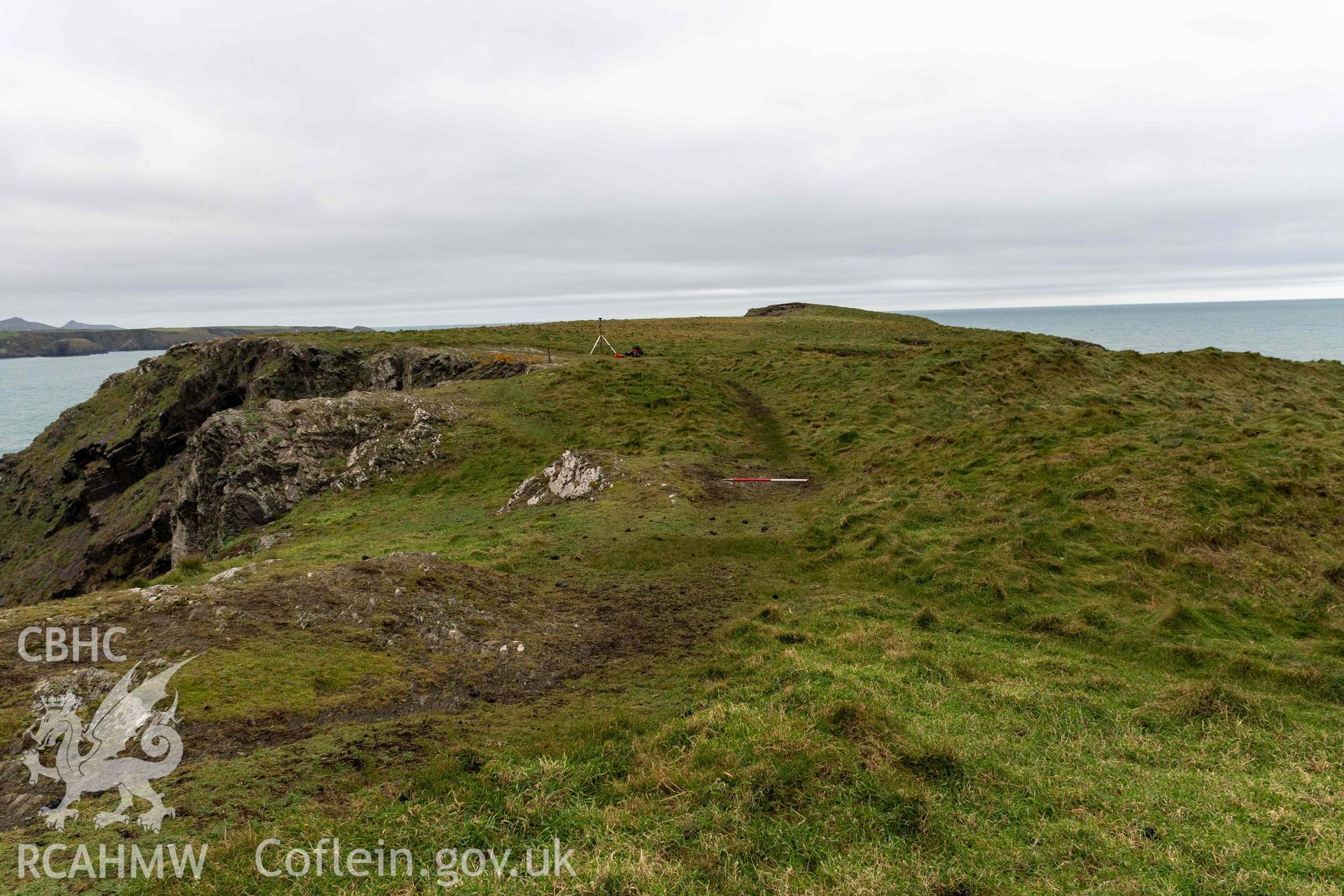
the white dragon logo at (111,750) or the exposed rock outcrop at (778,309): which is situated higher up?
the exposed rock outcrop at (778,309)

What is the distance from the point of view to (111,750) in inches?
334

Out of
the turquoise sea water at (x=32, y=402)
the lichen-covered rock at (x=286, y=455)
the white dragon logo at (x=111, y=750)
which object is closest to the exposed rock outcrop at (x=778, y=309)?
the lichen-covered rock at (x=286, y=455)

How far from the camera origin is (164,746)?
8648 millimetres

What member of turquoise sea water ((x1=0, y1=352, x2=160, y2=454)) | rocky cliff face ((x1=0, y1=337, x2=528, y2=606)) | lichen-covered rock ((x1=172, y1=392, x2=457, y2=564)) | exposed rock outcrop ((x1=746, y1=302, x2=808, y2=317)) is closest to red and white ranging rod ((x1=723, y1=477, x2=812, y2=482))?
lichen-covered rock ((x1=172, y1=392, x2=457, y2=564))

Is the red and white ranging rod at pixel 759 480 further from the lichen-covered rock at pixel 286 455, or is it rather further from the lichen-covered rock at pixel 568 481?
the lichen-covered rock at pixel 286 455

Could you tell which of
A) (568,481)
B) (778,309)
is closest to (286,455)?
(568,481)

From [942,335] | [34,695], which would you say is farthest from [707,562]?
[942,335]

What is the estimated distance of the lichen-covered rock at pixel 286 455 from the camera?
27.7 metres

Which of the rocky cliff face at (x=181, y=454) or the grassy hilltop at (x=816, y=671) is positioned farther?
the rocky cliff face at (x=181, y=454)

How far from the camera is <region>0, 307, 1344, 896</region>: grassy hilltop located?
Result: 23.5 ft

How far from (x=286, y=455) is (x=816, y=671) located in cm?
2742

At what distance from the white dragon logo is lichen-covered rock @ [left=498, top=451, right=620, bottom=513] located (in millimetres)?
14923

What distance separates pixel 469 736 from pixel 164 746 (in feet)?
13.4

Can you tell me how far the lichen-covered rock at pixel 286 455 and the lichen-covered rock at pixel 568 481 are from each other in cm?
740
